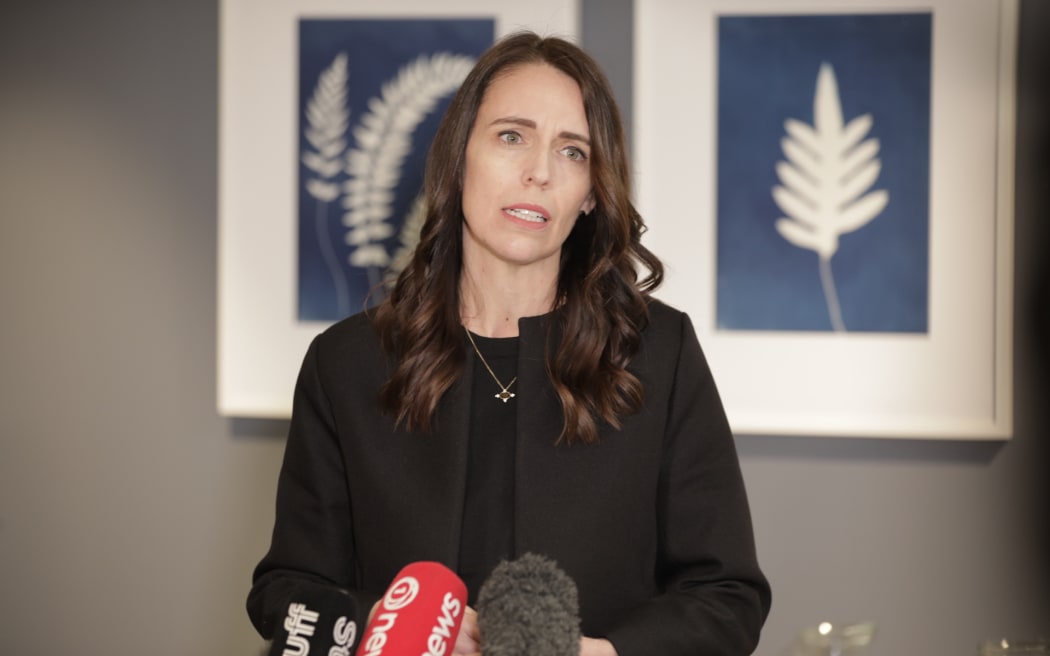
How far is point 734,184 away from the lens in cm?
244

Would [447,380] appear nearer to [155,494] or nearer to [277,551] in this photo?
[277,551]

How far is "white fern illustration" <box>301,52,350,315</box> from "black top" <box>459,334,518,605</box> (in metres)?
0.98

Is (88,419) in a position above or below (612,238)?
below

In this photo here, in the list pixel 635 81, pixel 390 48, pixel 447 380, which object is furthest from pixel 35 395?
pixel 635 81

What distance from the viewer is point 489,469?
64.4 inches

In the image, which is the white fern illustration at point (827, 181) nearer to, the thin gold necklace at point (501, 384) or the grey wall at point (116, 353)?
the thin gold necklace at point (501, 384)

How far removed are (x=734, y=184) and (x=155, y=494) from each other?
68.1 inches

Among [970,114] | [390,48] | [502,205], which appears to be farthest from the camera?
[390,48]

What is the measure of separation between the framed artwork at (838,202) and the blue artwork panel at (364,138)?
0.52 m

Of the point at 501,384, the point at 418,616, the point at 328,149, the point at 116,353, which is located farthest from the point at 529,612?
the point at 116,353

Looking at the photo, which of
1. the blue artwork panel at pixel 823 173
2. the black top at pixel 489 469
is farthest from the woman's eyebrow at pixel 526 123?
the blue artwork panel at pixel 823 173

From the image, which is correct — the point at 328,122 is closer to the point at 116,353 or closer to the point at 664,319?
the point at 116,353

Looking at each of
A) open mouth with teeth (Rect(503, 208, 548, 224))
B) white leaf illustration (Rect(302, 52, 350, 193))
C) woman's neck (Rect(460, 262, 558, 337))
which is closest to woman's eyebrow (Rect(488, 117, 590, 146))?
open mouth with teeth (Rect(503, 208, 548, 224))

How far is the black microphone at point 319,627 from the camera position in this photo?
1114 mm
